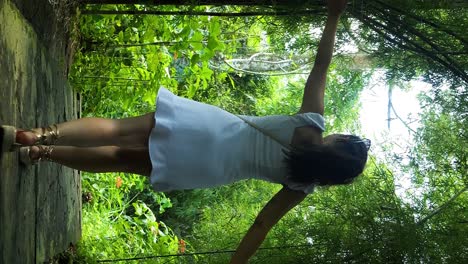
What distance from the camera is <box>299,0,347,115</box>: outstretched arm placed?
83.2 inches

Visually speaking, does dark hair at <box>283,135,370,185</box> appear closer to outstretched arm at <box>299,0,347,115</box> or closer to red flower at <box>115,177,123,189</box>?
outstretched arm at <box>299,0,347,115</box>

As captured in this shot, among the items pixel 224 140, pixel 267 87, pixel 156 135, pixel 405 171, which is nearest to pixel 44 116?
pixel 156 135

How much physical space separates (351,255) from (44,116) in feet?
5.75

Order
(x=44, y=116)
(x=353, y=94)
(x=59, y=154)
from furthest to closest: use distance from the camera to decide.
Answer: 1. (x=353, y=94)
2. (x=44, y=116)
3. (x=59, y=154)

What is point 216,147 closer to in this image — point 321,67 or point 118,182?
point 321,67

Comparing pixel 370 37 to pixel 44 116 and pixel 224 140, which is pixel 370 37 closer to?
pixel 224 140

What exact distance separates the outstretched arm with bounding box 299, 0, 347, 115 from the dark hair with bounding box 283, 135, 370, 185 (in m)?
0.18

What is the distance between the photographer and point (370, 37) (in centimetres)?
262

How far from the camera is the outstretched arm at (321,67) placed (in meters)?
2.11

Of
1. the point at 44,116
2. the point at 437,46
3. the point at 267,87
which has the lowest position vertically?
the point at 44,116

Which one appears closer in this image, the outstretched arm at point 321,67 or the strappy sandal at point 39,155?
the strappy sandal at point 39,155

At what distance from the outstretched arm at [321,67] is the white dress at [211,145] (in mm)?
68

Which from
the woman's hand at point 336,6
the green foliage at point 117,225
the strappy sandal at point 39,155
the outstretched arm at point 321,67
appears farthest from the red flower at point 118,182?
the woman's hand at point 336,6

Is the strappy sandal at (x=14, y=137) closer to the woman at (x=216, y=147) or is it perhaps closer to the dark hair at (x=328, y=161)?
the woman at (x=216, y=147)
